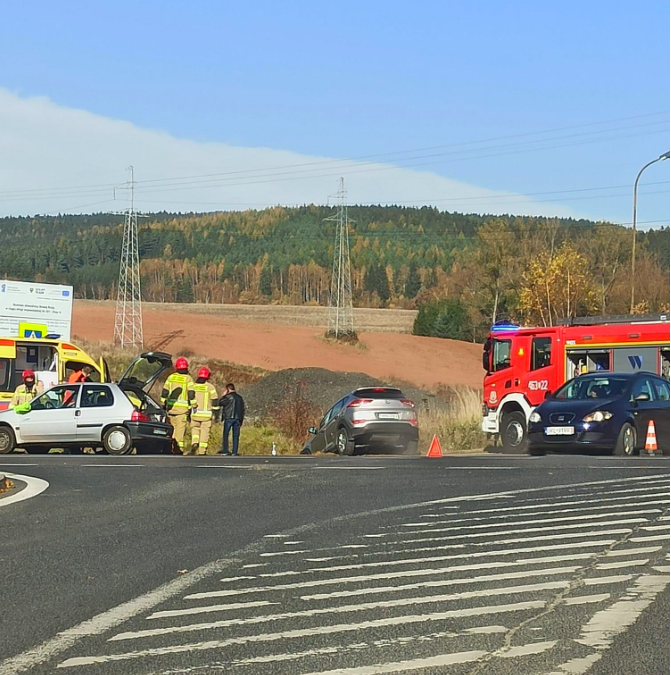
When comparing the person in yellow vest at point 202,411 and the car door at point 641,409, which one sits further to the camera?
the person in yellow vest at point 202,411

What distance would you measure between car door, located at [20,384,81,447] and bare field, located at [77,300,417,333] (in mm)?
68477

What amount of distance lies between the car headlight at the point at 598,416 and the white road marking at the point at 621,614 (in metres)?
13.4

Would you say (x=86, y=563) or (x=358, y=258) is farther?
(x=358, y=258)

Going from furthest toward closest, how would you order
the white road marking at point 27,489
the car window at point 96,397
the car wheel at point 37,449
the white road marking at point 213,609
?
the car wheel at point 37,449 < the car window at point 96,397 < the white road marking at point 27,489 < the white road marking at point 213,609

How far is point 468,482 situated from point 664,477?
2.65 metres

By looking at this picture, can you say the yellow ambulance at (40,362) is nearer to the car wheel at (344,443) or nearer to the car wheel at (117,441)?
the car wheel at (117,441)

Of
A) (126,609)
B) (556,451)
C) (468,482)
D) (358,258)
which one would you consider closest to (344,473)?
(468,482)

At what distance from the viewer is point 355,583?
815cm

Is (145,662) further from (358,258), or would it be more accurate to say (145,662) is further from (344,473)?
(358,258)

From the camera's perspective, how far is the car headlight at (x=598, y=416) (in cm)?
2152

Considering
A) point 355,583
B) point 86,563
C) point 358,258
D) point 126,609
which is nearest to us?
point 126,609

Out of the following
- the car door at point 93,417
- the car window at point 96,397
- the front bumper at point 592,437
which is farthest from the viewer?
the car window at point 96,397

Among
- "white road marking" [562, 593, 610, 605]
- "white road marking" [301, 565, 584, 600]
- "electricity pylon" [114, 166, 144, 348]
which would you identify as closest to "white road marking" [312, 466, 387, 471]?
"white road marking" [301, 565, 584, 600]

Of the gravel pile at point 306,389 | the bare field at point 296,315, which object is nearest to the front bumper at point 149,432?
the gravel pile at point 306,389
